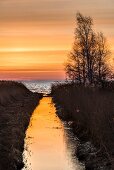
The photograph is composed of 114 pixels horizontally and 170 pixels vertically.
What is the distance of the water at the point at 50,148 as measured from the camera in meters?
15.5

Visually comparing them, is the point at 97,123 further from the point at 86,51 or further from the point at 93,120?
the point at 86,51

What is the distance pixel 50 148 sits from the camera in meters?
18.9

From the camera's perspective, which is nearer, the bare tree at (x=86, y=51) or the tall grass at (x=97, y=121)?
the tall grass at (x=97, y=121)

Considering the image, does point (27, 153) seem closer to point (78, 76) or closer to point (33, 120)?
point (33, 120)

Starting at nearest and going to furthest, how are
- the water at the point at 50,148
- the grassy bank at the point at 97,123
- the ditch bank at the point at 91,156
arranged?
the ditch bank at the point at 91,156 → the grassy bank at the point at 97,123 → the water at the point at 50,148

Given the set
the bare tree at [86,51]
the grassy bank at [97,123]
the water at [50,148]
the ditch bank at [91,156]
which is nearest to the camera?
the ditch bank at [91,156]

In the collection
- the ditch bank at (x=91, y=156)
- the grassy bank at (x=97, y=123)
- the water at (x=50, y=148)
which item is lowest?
the water at (x=50, y=148)

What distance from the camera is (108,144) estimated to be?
1454 cm

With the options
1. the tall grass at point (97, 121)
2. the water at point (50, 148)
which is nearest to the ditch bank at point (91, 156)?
the tall grass at point (97, 121)

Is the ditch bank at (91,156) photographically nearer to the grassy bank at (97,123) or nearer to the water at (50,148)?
the grassy bank at (97,123)

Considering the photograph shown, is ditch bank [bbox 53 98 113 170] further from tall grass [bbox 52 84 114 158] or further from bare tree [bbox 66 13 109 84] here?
bare tree [bbox 66 13 109 84]

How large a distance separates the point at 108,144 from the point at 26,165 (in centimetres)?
299

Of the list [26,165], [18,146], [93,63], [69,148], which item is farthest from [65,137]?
[93,63]

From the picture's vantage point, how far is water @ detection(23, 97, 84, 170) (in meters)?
15.5
